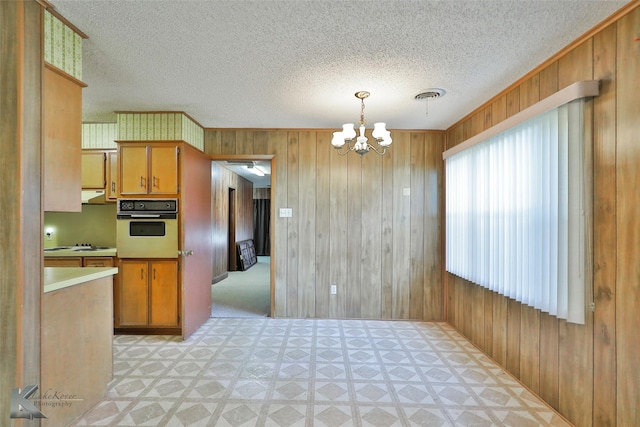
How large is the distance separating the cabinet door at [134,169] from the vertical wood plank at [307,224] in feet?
5.96

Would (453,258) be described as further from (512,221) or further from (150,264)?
(150,264)

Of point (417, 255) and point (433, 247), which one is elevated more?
point (433, 247)

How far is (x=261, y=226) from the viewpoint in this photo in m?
10.2

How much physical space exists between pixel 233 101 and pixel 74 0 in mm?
1416

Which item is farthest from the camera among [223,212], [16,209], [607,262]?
[223,212]

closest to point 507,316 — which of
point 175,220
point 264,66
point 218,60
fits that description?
point 264,66

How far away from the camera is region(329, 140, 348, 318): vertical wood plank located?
3.81 m


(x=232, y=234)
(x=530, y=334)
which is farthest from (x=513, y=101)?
(x=232, y=234)

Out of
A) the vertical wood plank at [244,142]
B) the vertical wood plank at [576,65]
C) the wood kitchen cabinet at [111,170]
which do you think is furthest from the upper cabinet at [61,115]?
the vertical wood plank at [576,65]

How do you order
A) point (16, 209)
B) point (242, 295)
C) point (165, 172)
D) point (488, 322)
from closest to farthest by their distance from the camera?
point (16, 209) < point (488, 322) < point (165, 172) < point (242, 295)

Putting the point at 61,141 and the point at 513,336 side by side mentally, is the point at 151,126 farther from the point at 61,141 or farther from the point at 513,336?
the point at 513,336

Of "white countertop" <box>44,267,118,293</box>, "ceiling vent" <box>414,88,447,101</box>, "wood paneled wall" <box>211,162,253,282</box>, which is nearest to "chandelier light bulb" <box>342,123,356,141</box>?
"ceiling vent" <box>414,88,447,101</box>

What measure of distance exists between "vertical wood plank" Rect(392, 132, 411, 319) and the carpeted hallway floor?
6.00 ft

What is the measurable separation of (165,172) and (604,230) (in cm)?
378
